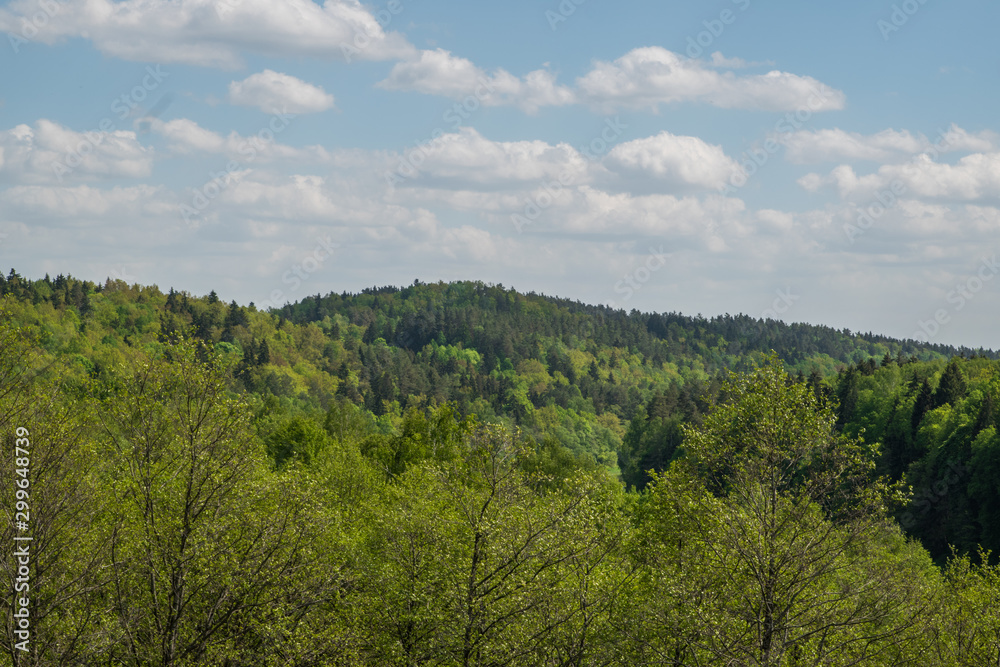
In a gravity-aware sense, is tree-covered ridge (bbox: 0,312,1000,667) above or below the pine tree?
below

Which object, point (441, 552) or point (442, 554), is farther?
point (441, 552)

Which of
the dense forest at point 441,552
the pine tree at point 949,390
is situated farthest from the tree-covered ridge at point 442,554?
the pine tree at point 949,390

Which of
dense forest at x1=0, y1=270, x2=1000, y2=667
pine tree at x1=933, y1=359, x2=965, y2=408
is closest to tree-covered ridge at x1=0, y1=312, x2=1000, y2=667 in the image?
dense forest at x1=0, y1=270, x2=1000, y2=667

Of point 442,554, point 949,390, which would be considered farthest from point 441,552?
point 949,390

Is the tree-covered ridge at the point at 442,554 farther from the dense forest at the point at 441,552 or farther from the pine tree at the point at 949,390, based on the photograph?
the pine tree at the point at 949,390

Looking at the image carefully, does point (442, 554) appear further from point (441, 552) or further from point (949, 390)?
point (949, 390)

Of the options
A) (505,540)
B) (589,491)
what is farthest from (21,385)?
(589,491)

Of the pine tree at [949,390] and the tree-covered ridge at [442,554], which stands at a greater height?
the pine tree at [949,390]

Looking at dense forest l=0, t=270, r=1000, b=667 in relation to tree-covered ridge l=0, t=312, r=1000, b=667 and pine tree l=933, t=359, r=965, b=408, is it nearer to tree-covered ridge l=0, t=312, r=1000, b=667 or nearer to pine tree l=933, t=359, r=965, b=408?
tree-covered ridge l=0, t=312, r=1000, b=667

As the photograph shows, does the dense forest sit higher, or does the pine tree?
the pine tree

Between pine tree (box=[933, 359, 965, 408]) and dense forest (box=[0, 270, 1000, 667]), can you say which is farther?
pine tree (box=[933, 359, 965, 408])

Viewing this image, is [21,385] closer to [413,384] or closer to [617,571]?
[617,571]

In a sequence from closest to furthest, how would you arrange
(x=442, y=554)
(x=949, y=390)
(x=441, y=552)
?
1. (x=442, y=554)
2. (x=441, y=552)
3. (x=949, y=390)

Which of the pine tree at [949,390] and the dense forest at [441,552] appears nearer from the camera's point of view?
the dense forest at [441,552]
